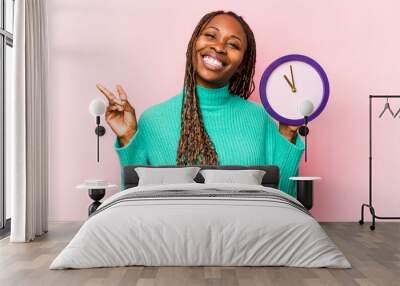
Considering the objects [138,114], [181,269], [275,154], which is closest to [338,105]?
[275,154]

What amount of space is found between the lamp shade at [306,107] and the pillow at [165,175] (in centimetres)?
132

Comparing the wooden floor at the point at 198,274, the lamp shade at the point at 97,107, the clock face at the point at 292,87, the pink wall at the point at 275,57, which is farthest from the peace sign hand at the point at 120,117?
the wooden floor at the point at 198,274

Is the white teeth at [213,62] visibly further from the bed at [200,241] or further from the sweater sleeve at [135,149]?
the bed at [200,241]

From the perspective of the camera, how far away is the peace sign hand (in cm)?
570

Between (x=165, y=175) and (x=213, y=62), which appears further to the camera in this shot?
(x=213, y=62)

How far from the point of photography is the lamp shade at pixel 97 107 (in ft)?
18.3

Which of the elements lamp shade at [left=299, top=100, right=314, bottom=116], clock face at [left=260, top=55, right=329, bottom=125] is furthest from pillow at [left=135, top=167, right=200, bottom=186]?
lamp shade at [left=299, top=100, right=314, bottom=116]

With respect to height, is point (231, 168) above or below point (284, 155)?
below

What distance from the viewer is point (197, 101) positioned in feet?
19.0

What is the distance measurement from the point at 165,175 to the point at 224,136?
902mm

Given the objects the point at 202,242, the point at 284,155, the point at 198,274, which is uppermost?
the point at 284,155

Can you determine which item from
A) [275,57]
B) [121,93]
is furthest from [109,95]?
[275,57]

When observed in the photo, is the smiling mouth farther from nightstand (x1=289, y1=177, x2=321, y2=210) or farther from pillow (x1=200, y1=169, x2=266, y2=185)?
nightstand (x1=289, y1=177, x2=321, y2=210)

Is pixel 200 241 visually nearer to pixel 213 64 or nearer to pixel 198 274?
pixel 198 274
